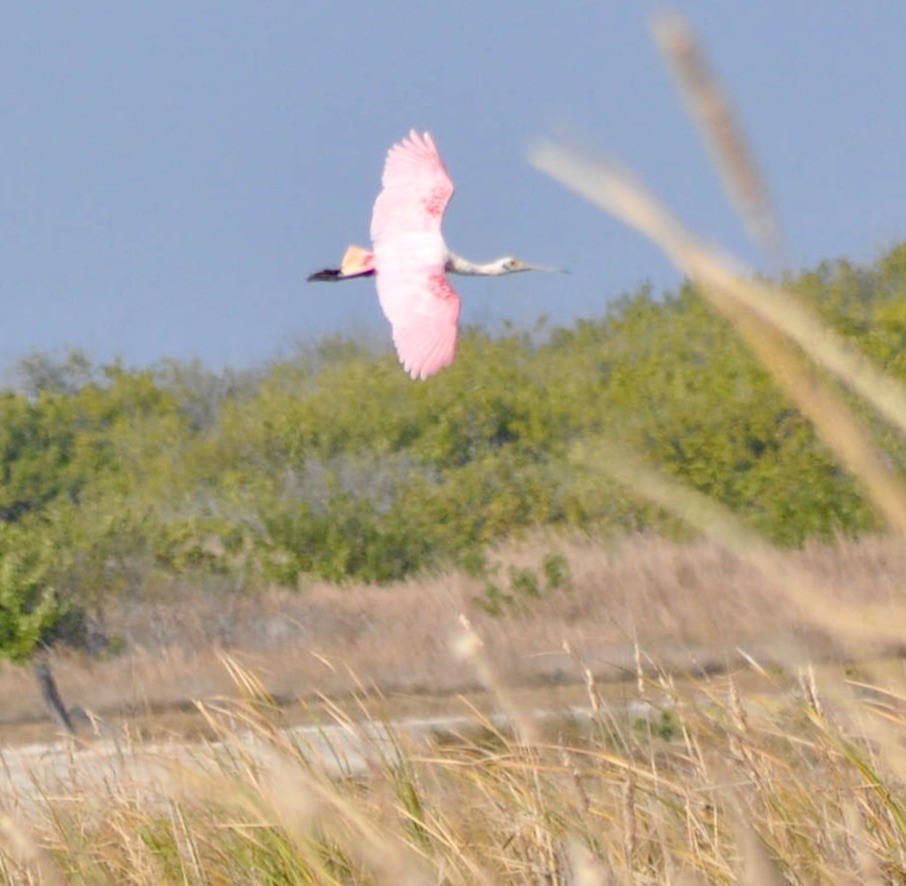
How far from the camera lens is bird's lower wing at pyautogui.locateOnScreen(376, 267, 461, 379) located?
3.08m

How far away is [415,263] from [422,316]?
0.37 m

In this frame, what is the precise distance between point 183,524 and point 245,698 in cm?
1584

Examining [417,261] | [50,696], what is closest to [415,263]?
[417,261]

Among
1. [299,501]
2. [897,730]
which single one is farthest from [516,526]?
[897,730]

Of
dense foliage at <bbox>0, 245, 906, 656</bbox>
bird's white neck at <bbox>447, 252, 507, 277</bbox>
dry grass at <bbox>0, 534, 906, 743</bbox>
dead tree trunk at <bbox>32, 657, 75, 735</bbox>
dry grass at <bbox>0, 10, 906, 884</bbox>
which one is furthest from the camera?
dense foliage at <bbox>0, 245, 906, 656</bbox>

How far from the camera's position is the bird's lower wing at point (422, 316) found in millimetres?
3084

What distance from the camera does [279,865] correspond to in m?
3.06

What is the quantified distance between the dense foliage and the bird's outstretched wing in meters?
10.7

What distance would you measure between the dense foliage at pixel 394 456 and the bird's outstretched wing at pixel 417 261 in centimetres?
1073

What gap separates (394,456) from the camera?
25031 mm

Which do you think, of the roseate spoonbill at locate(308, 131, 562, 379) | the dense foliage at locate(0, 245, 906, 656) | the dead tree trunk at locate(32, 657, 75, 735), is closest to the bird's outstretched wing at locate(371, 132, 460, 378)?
the roseate spoonbill at locate(308, 131, 562, 379)

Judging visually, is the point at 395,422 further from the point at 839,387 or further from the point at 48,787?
the point at 839,387

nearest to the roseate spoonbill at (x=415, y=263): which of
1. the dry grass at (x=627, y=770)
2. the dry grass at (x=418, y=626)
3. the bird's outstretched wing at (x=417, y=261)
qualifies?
the bird's outstretched wing at (x=417, y=261)

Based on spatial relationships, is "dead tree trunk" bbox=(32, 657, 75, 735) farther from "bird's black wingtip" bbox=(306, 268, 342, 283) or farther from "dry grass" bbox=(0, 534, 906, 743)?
"bird's black wingtip" bbox=(306, 268, 342, 283)
